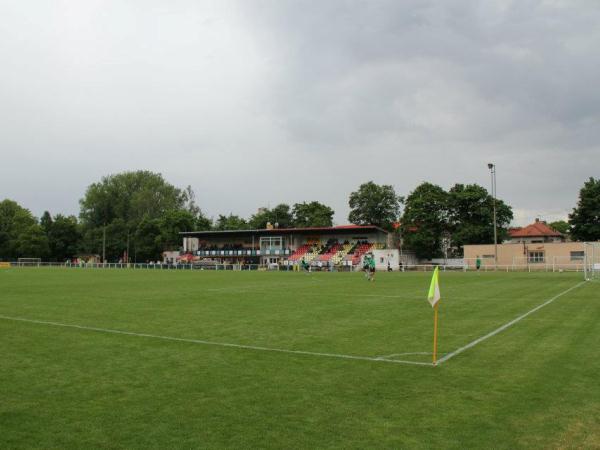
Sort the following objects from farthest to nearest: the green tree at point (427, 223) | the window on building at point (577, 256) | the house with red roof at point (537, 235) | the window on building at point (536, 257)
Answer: the house with red roof at point (537, 235)
the green tree at point (427, 223)
the window on building at point (536, 257)
the window on building at point (577, 256)

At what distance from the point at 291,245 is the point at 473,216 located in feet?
101

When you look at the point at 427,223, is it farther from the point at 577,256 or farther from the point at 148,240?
the point at 148,240

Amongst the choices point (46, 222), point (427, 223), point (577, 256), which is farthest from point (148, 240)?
point (577, 256)

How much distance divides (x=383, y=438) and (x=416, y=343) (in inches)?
216

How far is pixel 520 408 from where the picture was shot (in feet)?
20.5

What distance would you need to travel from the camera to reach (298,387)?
720 cm

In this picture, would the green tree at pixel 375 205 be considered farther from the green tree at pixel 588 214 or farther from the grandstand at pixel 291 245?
the green tree at pixel 588 214

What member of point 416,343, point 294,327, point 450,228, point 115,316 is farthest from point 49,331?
point 450,228

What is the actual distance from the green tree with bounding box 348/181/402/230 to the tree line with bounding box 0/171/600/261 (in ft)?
0.63

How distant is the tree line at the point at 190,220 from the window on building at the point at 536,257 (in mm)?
10684

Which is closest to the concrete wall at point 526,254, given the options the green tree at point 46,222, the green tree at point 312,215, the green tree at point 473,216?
the green tree at point 473,216

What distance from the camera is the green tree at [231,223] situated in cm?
11162

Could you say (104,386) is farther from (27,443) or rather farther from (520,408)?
(520,408)

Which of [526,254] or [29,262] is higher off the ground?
[526,254]
